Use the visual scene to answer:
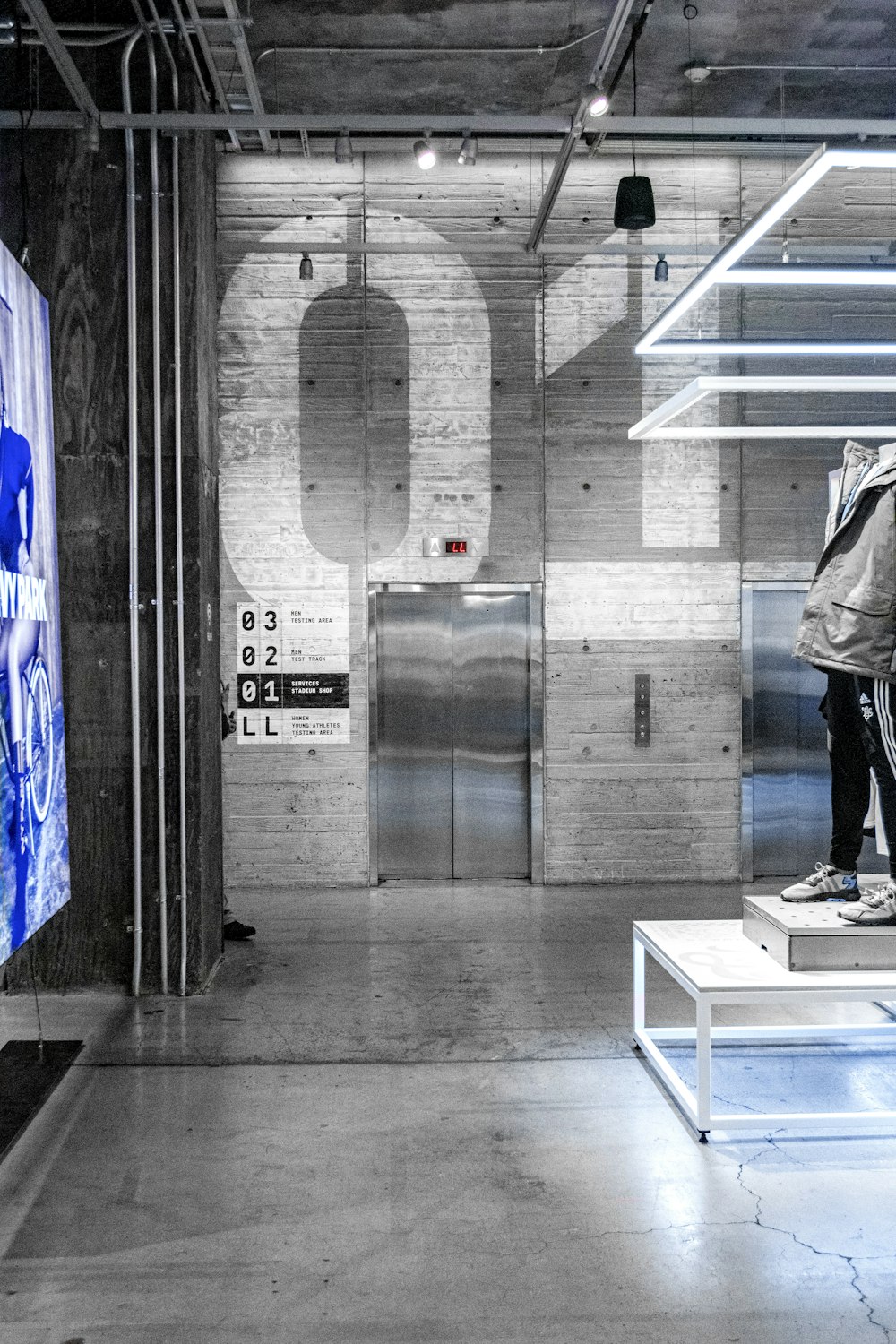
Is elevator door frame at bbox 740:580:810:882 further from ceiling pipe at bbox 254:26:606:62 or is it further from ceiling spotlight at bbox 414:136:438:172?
ceiling pipe at bbox 254:26:606:62

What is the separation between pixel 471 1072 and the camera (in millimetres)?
4012

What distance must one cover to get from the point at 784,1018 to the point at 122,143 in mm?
5166

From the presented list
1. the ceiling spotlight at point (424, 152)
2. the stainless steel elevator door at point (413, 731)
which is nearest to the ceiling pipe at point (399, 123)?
the ceiling spotlight at point (424, 152)

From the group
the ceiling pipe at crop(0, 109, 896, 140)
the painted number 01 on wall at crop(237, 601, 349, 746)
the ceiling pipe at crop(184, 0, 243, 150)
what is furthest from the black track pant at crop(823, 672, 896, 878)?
the painted number 01 on wall at crop(237, 601, 349, 746)

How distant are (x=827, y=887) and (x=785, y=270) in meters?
2.30

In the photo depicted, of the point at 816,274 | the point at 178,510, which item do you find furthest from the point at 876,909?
the point at 178,510

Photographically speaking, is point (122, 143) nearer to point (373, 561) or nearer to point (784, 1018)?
point (373, 561)

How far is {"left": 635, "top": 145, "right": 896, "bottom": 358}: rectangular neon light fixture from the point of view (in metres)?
3.03

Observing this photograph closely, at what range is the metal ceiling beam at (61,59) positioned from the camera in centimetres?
414

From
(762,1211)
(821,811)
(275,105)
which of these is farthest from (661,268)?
(762,1211)

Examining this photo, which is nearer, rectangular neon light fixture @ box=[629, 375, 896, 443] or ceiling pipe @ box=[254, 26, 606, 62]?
rectangular neon light fixture @ box=[629, 375, 896, 443]

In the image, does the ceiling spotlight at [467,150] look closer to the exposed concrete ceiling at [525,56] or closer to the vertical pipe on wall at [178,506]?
the exposed concrete ceiling at [525,56]

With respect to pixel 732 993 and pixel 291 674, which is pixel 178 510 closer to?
pixel 291 674

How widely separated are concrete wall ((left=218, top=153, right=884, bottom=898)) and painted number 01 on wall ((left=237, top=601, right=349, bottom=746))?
0.29 ft
